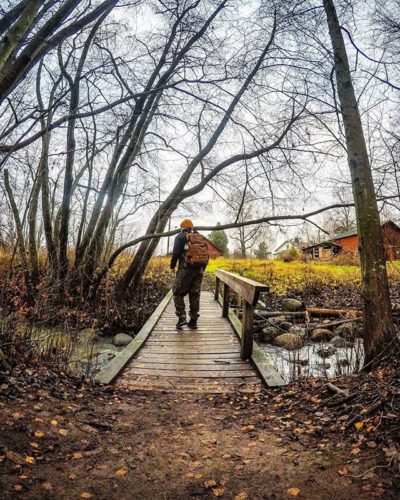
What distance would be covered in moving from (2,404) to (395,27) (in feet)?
21.5

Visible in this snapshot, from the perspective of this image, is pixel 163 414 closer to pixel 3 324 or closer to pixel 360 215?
pixel 3 324

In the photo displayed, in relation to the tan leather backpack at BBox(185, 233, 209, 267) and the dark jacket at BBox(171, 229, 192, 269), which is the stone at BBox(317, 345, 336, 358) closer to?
the tan leather backpack at BBox(185, 233, 209, 267)

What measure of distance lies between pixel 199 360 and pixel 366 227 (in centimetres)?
287

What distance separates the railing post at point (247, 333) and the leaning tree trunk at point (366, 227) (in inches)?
57.2

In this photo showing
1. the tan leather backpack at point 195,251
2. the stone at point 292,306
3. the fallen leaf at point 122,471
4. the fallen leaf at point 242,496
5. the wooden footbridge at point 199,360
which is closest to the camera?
the fallen leaf at point 242,496

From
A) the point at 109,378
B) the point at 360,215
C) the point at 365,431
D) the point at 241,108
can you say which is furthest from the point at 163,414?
the point at 241,108

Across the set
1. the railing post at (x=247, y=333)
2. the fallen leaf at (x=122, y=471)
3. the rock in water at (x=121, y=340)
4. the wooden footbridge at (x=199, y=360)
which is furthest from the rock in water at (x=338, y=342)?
the fallen leaf at (x=122, y=471)

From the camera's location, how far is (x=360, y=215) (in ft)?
13.1

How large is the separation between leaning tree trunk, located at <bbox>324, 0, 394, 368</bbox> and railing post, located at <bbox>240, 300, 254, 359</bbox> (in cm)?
145

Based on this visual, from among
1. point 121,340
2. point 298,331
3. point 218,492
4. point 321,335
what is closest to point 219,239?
point 298,331

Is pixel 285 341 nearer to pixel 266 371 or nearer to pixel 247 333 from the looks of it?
pixel 247 333

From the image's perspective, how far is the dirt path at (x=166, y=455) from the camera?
Answer: 6.26ft

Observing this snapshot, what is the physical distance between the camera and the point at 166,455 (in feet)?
7.84

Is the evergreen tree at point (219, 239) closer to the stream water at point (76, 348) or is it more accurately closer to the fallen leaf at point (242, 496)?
the stream water at point (76, 348)
